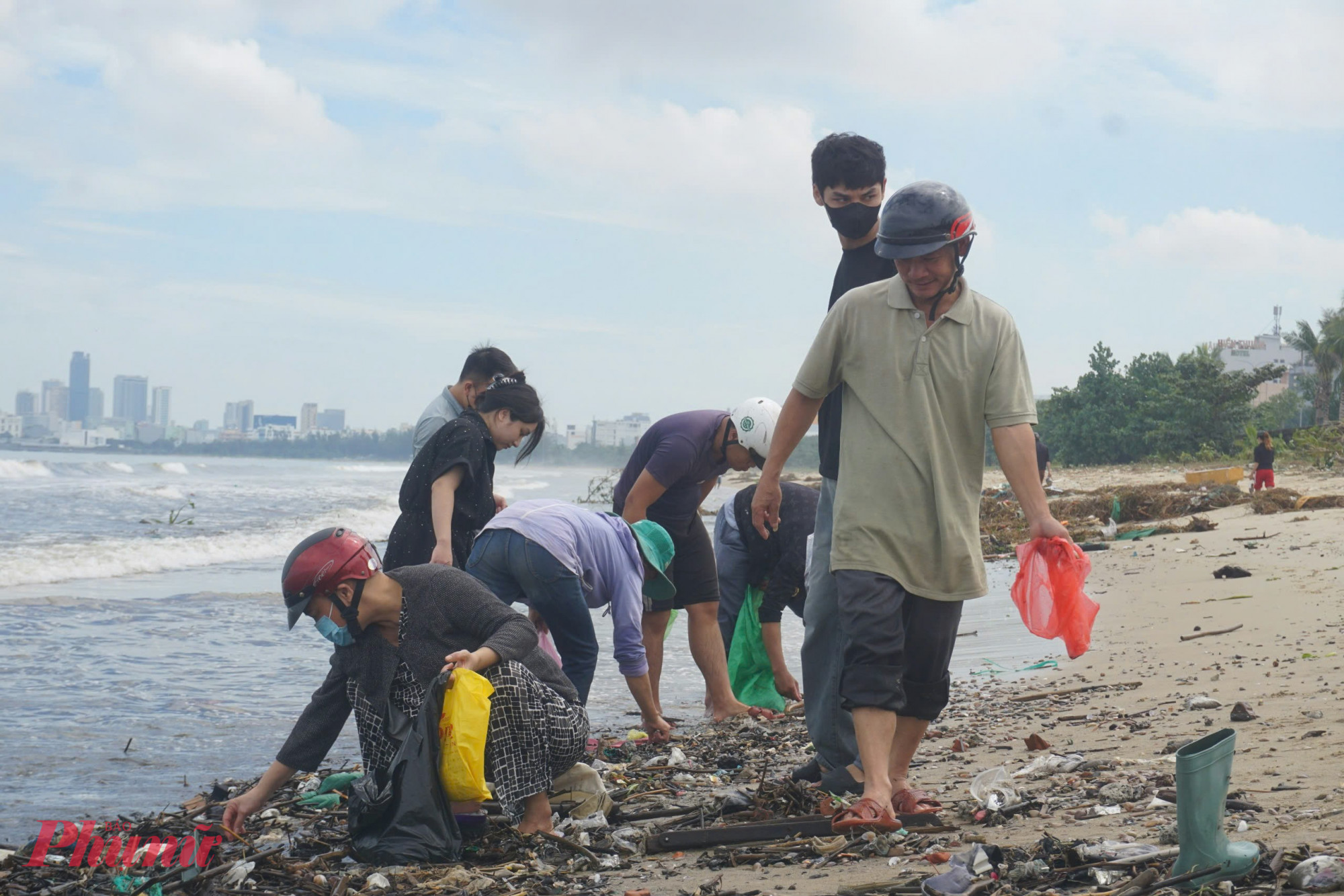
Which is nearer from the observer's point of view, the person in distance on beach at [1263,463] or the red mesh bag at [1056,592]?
the red mesh bag at [1056,592]

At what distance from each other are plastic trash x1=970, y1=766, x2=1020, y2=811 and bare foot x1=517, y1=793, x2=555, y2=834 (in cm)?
132

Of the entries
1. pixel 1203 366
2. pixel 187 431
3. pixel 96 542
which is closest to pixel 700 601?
pixel 96 542

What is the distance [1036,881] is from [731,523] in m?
3.45

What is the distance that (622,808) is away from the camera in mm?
3926

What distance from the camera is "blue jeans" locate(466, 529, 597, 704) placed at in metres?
4.36

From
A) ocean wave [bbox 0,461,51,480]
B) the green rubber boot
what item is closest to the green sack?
the green rubber boot

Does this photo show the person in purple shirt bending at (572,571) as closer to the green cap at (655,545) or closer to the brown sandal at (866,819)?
the green cap at (655,545)

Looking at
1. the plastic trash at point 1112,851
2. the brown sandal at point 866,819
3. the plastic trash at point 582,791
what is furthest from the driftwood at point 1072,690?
the plastic trash at point 1112,851

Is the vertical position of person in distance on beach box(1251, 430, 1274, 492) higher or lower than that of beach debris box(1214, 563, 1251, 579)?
higher

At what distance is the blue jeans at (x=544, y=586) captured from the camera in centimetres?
436

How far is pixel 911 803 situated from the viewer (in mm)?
3336

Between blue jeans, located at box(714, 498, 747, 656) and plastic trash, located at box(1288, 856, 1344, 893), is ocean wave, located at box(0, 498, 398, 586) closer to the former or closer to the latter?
blue jeans, located at box(714, 498, 747, 656)

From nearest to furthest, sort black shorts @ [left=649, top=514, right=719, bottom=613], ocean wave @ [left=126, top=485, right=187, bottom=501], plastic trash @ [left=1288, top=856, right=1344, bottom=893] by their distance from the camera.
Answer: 1. plastic trash @ [left=1288, top=856, right=1344, bottom=893]
2. black shorts @ [left=649, top=514, right=719, bottom=613]
3. ocean wave @ [left=126, top=485, right=187, bottom=501]

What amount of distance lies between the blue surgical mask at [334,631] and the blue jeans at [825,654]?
4.69 ft
